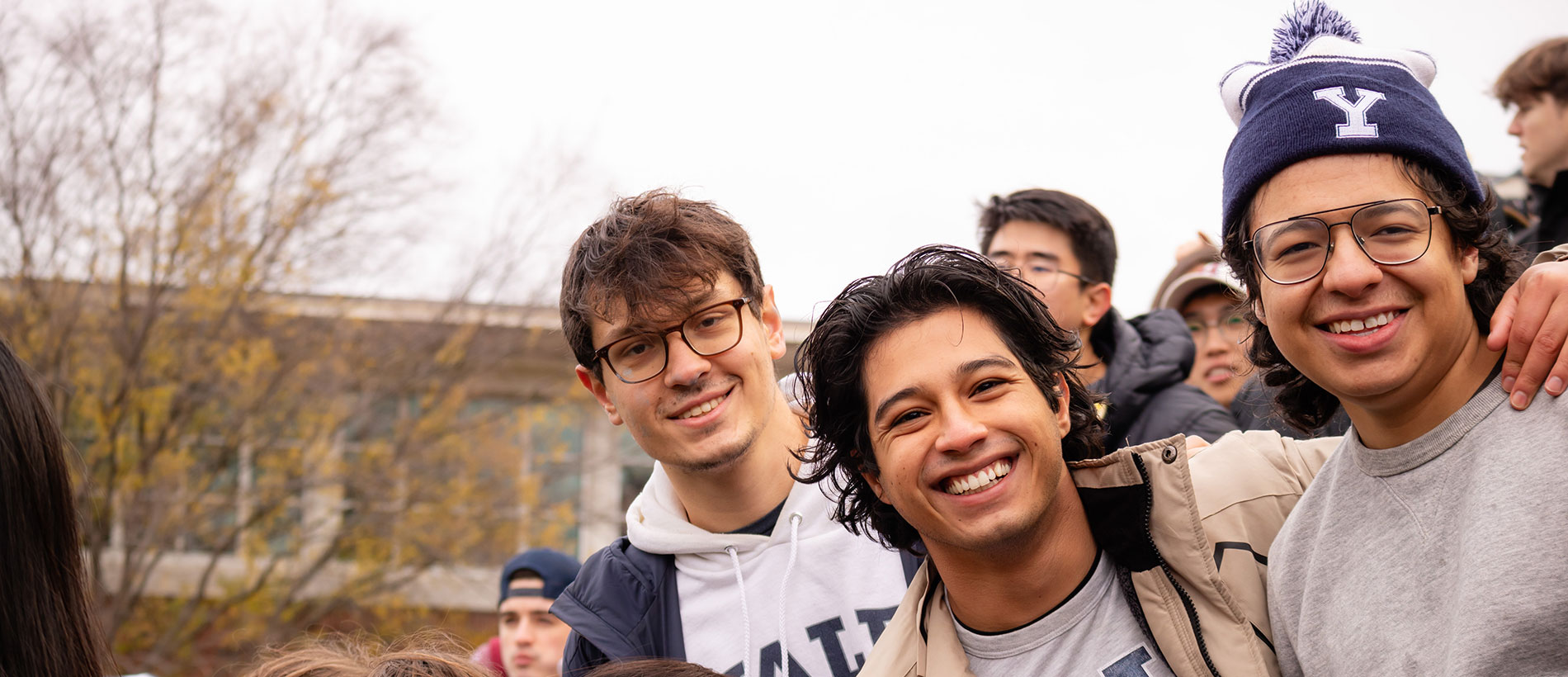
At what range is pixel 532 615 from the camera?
6012 mm

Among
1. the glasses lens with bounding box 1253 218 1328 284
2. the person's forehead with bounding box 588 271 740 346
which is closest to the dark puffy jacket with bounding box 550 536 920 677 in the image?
the person's forehead with bounding box 588 271 740 346

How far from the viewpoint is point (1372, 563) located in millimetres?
2170

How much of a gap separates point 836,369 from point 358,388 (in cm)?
1112

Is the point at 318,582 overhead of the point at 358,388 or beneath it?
beneath

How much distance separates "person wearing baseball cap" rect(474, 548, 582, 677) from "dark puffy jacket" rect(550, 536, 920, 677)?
2594mm

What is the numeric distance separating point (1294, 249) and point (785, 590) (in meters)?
1.53

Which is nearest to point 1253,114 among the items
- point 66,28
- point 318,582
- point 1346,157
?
point 1346,157

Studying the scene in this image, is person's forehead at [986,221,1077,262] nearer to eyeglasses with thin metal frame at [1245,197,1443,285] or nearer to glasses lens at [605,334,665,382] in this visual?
glasses lens at [605,334,665,382]

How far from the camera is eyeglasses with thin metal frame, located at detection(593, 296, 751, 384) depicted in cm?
326

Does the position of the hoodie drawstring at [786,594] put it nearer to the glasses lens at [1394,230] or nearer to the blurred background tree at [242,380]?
the glasses lens at [1394,230]

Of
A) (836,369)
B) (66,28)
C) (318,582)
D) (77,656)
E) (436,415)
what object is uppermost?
(66,28)

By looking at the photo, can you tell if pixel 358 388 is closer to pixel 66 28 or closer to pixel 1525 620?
pixel 66 28

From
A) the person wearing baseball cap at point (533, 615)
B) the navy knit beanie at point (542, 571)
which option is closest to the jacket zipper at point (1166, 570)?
the person wearing baseball cap at point (533, 615)

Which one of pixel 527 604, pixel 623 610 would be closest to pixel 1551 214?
pixel 623 610
